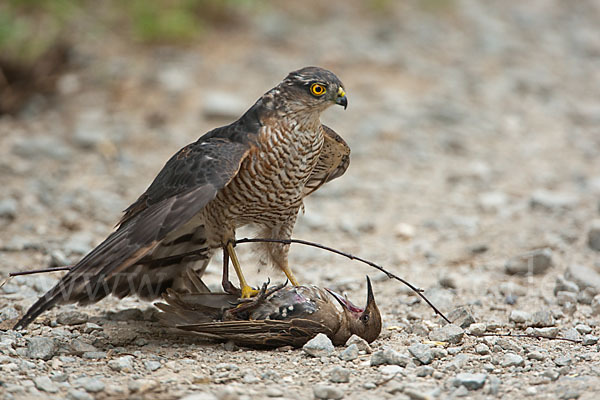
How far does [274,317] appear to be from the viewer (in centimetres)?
423

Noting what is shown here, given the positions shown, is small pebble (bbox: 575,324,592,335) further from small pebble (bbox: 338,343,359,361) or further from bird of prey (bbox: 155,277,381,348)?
small pebble (bbox: 338,343,359,361)

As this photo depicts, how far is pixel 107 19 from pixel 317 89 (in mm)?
6565

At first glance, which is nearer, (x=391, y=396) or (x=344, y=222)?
(x=391, y=396)

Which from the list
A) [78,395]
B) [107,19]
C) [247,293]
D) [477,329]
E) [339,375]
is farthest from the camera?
[107,19]

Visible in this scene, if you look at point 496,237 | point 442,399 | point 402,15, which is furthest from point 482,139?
point 442,399

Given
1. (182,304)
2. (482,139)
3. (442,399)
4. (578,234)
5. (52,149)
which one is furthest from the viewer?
(482,139)

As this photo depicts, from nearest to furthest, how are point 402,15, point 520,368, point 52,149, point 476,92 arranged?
point 520,368 → point 52,149 → point 476,92 → point 402,15

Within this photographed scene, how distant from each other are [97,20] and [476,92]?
5162mm

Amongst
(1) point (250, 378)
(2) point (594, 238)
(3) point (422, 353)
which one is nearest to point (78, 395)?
(1) point (250, 378)

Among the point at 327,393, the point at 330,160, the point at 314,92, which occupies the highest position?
the point at 314,92

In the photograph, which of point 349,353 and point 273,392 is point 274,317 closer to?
point 349,353

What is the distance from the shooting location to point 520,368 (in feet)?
12.6

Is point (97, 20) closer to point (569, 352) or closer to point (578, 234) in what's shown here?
point (578, 234)

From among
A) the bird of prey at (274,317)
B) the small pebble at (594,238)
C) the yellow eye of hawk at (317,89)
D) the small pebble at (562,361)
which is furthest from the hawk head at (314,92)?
the small pebble at (594,238)
